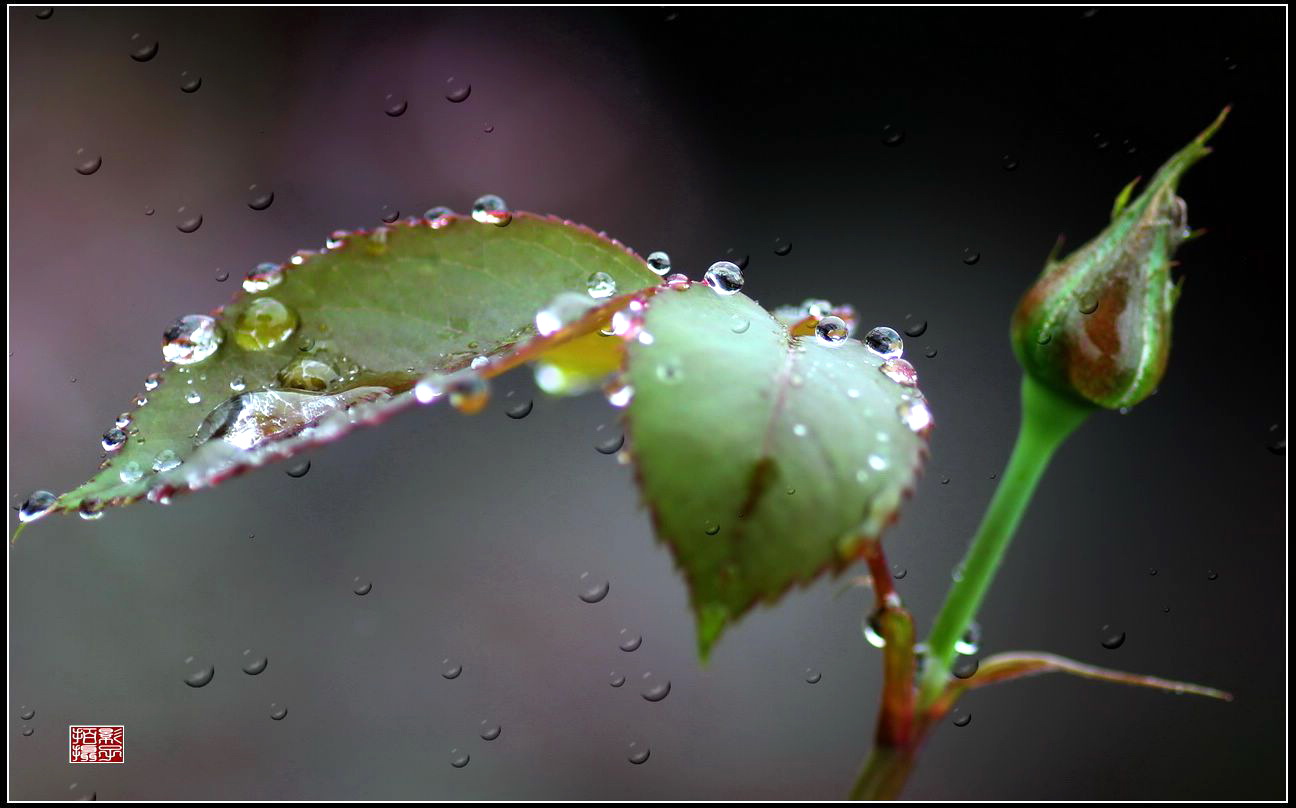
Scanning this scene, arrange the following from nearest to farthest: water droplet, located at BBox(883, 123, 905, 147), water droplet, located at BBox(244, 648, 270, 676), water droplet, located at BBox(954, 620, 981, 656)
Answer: water droplet, located at BBox(954, 620, 981, 656), water droplet, located at BBox(244, 648, 270, 676), water droplet, located at BBox(883, 123, 905, 147)

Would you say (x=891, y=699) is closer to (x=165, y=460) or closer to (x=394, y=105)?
(x=165, y=460)

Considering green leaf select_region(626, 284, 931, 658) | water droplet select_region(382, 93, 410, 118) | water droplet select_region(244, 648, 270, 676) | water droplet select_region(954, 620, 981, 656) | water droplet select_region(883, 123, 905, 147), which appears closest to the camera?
green leaf select_region(626, 284, 931, 658)

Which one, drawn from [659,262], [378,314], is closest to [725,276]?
[659,262]

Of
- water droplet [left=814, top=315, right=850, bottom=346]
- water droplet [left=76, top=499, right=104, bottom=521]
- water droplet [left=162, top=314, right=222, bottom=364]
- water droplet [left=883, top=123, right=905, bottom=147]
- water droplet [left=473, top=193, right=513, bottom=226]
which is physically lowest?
water droplet [left=76, top=499, right=104, bottom=521]

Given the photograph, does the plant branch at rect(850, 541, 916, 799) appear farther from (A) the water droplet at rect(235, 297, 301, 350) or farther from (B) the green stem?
(A) the water droplet at rect(235, 297, 301, 350)

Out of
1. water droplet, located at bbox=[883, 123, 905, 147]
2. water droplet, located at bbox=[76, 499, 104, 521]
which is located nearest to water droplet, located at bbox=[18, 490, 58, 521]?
water droplet, located at bbox=[76, 499, 104, 521]

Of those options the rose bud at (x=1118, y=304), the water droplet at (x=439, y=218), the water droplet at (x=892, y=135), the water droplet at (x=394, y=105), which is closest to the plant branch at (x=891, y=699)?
the rose bud at (x=1118, y=304)

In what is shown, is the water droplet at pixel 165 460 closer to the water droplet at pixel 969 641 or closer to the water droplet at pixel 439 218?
the water droplet at pixel 439 218

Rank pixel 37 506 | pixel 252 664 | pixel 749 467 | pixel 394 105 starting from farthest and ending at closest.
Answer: pixel 394 105, pixel 252 664, pixel 37 506, pixel 749 467
